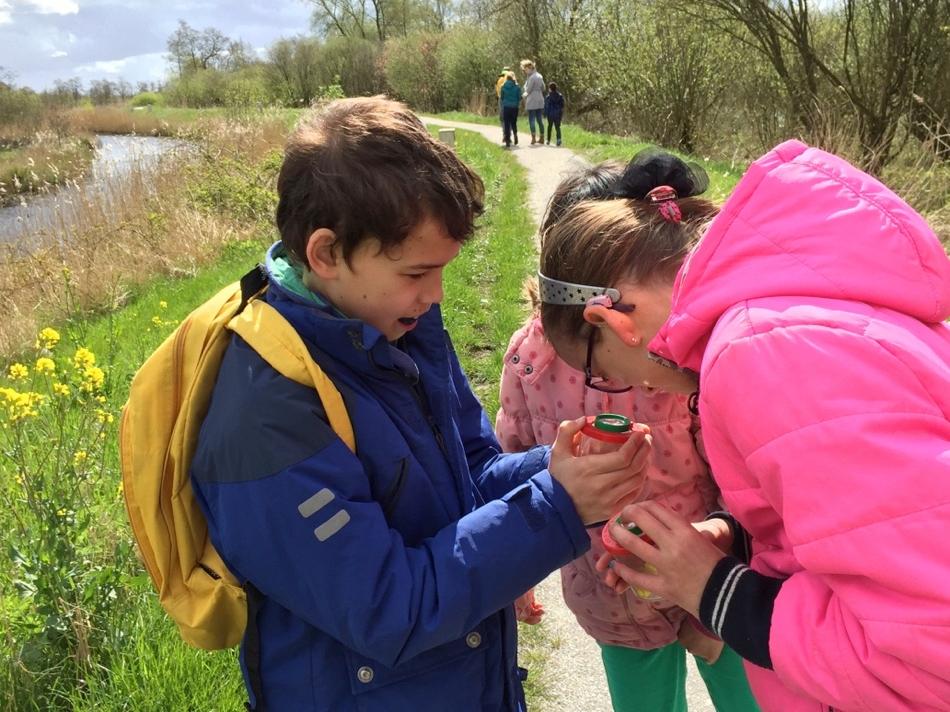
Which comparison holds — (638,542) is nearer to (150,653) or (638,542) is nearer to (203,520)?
(203,520)

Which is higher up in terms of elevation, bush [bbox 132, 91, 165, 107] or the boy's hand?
bush [bbox 132, 91, 165, 107]

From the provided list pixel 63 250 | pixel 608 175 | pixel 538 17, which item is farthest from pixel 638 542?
pixel 538 17

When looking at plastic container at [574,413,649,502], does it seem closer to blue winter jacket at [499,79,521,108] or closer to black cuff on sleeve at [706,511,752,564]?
black cuff on sleeve at [706,511,752,564]

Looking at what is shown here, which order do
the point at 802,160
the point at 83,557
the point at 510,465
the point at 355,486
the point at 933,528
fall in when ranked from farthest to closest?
1. the point at 83,557
2. the point at 510,465
3. the point at 355,486
4. the point at 802,160
5. the point at 933,528

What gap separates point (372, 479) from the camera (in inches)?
50.0

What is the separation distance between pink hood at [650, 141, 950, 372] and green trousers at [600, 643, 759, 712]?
46.9 inches

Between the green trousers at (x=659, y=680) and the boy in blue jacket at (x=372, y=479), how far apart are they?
54 cm

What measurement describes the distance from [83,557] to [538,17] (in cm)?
2730

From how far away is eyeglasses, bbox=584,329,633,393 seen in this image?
1.59 meters

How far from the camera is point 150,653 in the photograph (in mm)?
2211

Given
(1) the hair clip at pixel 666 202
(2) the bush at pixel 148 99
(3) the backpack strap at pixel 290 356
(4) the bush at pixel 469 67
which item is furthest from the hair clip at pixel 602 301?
(2) the bush at pixel 148 99

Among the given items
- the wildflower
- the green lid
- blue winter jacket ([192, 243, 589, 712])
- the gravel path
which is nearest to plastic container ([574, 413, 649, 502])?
the green lid

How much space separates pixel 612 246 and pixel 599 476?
1.59 ft

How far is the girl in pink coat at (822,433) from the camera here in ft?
2.74
